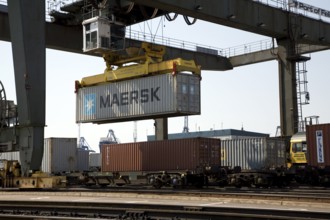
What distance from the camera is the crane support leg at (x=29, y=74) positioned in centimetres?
2422

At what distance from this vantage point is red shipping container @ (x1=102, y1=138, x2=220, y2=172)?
82.9 feet

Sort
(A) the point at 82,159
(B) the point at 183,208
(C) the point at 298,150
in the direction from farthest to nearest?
(A) the point at 82,159 < (C) the point at 298,150 < (B) the point at 183,208

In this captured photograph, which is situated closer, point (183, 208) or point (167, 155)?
point (183, 208)

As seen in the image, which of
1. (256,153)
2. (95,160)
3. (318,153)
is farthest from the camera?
(95,160)

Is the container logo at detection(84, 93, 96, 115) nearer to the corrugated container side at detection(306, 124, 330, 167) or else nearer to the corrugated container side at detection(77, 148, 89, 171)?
the corrugated container side at detection(77, 148, 89, 171)

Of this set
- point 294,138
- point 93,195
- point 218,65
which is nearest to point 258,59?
point 218,65

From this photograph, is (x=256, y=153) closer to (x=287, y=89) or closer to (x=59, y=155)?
(x=287, y=89)

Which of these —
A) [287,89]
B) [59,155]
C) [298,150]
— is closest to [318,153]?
[298,150]

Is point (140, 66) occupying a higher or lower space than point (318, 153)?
higher

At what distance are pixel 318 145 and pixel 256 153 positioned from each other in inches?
197

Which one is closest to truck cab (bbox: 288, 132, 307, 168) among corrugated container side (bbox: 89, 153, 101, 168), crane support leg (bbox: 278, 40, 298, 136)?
crane support leg (bbox: 278, 40, 298, 136)

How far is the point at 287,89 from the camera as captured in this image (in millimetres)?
37594

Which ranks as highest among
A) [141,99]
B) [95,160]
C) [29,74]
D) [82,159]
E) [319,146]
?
[29,74]

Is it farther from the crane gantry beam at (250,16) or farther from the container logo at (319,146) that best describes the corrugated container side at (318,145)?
the crane gantry beam at (250,16)
